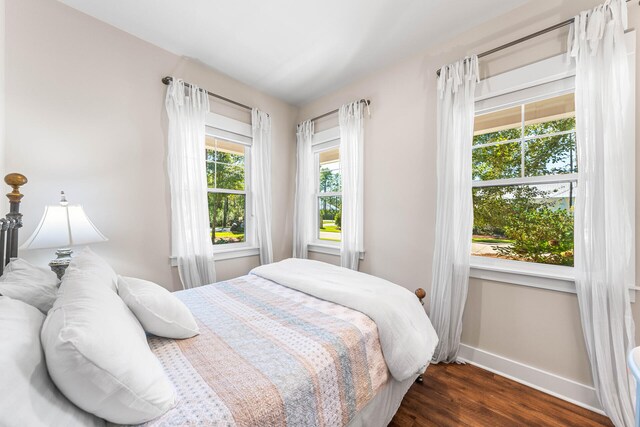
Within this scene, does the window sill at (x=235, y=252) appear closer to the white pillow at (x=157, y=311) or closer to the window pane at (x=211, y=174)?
the window pane at (x=211, y=174)

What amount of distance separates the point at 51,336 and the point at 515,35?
10.1ft

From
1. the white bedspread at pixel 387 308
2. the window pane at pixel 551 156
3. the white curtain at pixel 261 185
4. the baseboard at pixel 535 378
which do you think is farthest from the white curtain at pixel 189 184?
the window pane at pixel 551 156

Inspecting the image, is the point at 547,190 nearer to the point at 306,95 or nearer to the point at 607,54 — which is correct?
the point at 607,54

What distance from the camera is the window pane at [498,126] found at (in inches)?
81.5

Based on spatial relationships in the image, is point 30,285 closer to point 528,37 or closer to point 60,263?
point 60,263

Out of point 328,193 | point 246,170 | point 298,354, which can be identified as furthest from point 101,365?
point 328,193

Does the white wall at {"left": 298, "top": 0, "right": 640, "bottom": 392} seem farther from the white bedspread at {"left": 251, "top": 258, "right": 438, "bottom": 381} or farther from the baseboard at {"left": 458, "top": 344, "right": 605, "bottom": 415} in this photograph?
the white bedspread at {"left": 251, "top": 258, "right": 438, "bottom": 381}

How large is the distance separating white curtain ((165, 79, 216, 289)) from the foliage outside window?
0.31 m

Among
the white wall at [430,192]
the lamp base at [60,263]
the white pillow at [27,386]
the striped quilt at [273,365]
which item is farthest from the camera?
the white wall at [430,192]

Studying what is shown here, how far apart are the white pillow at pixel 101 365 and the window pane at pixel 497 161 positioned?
2487mm

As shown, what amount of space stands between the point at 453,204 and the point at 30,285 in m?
2.62

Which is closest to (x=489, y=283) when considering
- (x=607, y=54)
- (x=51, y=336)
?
(x=607, y=54)

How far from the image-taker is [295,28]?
217 cm

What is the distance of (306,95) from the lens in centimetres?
333
